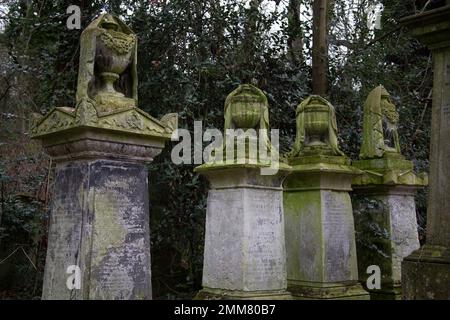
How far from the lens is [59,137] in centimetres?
496

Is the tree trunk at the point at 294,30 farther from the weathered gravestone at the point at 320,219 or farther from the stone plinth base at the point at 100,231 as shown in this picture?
the stone plinth base at the point at 100,231

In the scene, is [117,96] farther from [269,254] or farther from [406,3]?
[406,3]

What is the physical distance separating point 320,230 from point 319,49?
431cm

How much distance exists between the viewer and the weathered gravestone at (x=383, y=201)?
7.63 meters

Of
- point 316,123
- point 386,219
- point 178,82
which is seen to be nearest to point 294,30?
point 178,82

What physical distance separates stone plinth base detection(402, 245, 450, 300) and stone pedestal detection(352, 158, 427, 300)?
2.98 meters

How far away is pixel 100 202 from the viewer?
4746mm

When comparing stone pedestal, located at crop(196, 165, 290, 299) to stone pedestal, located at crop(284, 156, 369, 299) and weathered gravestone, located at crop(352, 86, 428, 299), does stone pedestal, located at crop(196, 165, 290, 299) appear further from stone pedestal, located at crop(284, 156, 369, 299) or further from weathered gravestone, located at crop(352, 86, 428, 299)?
weathered gravestone, located at crop(352, 86, 428, 299)

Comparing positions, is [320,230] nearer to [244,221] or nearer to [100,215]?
[244,221]

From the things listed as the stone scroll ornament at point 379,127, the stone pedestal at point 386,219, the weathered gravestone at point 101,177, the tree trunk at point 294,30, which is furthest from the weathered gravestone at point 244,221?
the tree trunk at point 294,30

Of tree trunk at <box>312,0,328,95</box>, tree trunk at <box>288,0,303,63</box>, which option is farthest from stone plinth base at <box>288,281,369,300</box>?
tree trunk at <box>288,0,303,63</box>

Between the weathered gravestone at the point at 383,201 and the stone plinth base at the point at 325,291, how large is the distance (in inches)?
32.1
